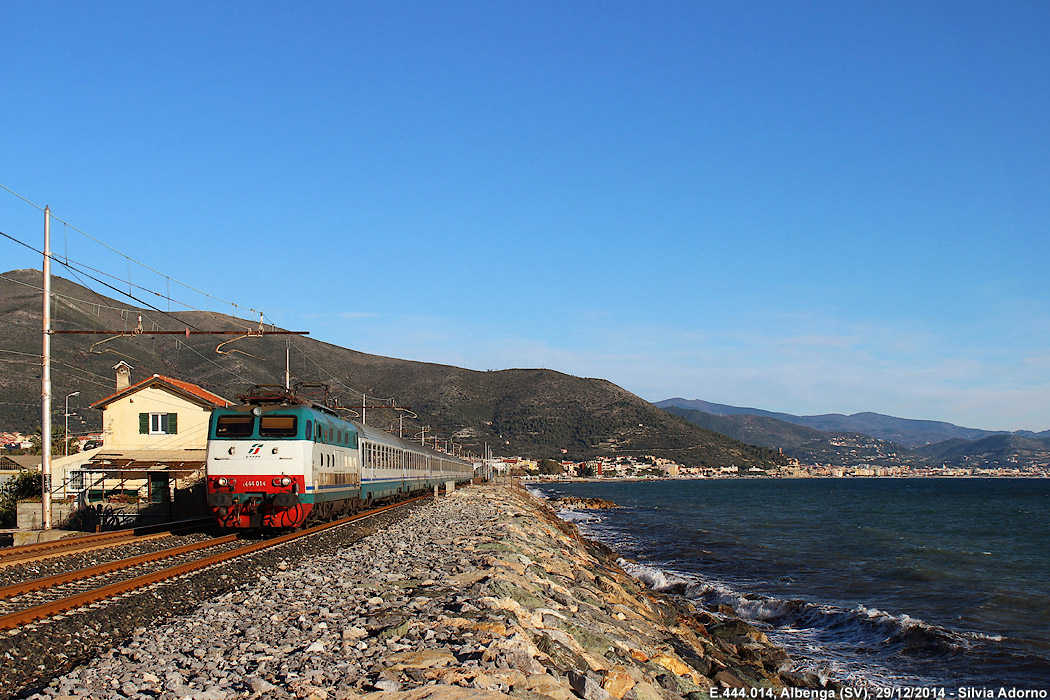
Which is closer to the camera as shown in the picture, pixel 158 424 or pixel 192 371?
pixel 158 424

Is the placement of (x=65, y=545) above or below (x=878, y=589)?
above

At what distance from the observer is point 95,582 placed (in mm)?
13586

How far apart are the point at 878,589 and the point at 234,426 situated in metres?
20.4

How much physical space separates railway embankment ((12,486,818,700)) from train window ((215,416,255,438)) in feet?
19.3

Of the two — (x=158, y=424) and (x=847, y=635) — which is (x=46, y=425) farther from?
(x=847, y=635)

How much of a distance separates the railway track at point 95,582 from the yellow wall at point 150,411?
73.2ft

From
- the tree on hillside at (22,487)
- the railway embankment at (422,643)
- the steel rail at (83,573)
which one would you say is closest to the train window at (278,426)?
the steel rail at (83,573)

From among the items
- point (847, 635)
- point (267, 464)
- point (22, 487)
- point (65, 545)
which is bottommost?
point (847, 635)

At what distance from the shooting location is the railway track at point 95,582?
35.3ft

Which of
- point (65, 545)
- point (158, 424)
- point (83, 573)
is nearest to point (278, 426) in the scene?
point (65, 545)

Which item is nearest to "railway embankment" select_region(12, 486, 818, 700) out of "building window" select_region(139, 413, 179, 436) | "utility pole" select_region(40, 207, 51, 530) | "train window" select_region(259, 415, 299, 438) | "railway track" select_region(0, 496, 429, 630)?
"railway track" select_region(0, 496, 429, 630)

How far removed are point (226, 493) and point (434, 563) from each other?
27.5 ft

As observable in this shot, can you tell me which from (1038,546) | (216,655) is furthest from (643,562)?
(216,655)

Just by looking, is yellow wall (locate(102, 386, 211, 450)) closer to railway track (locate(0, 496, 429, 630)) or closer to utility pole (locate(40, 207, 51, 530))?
utility pole (locate(40, 207, 51, 530))
